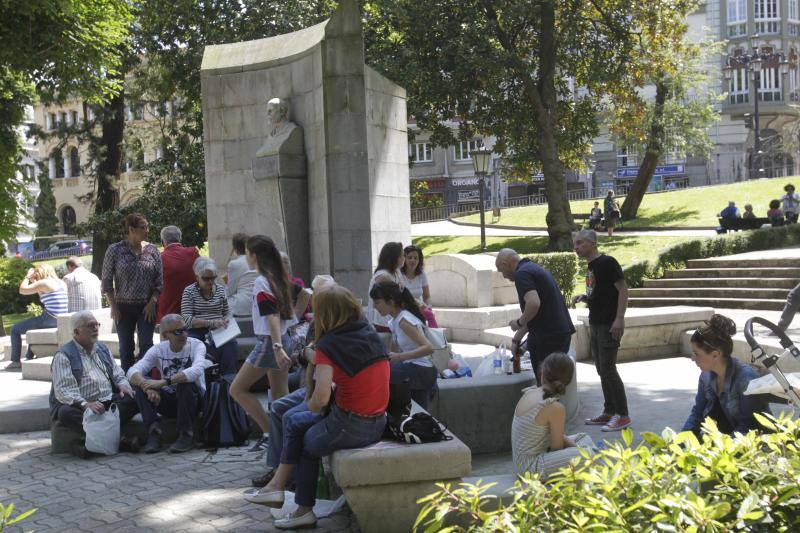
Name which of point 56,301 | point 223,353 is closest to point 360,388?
point 223,353

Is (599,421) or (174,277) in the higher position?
(174,277)

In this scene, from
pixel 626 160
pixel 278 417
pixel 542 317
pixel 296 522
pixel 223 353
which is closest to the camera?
pixel 296 522

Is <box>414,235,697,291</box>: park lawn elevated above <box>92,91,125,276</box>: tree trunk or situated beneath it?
situated beneath

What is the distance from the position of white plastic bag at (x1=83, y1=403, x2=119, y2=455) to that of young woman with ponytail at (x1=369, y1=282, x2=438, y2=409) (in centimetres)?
297

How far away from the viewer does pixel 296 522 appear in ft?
19.2

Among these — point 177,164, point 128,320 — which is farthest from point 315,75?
point 177,164

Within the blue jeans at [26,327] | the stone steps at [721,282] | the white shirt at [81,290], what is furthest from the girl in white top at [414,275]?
the stone steps at [721,282]

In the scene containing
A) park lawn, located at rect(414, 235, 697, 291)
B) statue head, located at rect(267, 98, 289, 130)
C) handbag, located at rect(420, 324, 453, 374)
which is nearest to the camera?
handbag, located at rect(420, 324, 453, 374)

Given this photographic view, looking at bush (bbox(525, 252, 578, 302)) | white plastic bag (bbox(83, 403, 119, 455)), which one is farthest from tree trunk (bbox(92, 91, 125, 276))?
white plastic bag (bbox(83, 403, 119, 455))

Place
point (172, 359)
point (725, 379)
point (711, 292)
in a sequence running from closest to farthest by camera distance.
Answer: point (725, 379) → point (172, 359) → point (711, 292)

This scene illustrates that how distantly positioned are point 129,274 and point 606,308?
196 inches

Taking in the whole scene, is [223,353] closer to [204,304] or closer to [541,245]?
[204,304]

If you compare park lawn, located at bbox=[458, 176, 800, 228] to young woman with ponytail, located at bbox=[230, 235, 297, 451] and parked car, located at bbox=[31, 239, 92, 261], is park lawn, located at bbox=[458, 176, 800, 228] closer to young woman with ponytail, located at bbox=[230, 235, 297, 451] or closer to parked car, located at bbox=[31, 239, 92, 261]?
parked car, located at bbox=[31, 239, 92, 261]

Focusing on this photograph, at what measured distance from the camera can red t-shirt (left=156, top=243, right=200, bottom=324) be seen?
31.5 feet
